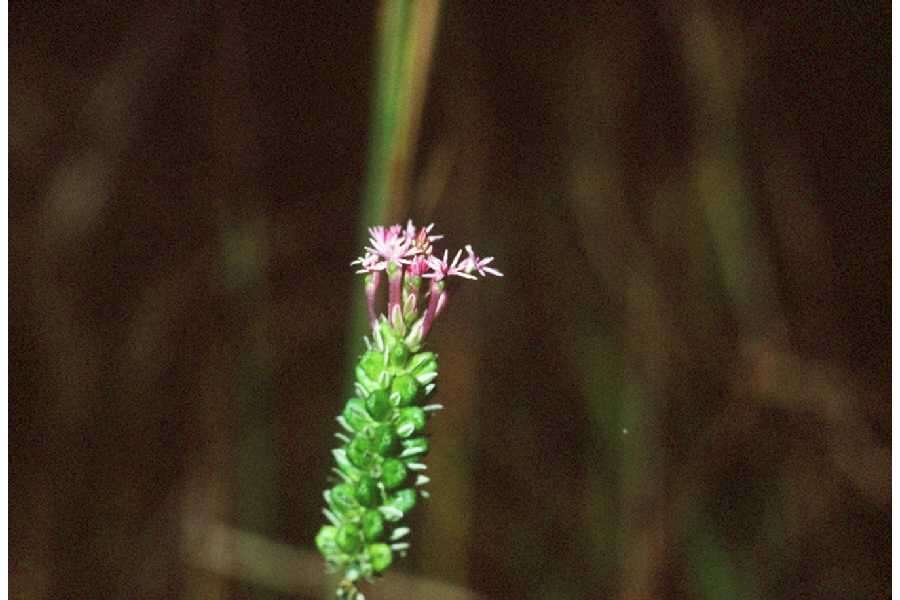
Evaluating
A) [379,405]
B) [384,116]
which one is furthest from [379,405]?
[384,116]

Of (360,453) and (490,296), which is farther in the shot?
(490,296)

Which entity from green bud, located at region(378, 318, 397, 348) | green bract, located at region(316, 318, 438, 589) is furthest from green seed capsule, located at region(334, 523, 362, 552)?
green bud, located at region(378, 318, 397, 348)

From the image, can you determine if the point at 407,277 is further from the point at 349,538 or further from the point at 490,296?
the point at 490,296

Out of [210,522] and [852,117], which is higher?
[852,117]

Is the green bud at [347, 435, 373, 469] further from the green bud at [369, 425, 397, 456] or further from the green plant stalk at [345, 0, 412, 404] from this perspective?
the green plant stalk at [345, 0, 412, 404]

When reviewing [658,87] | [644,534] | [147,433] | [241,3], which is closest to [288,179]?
[241,3]

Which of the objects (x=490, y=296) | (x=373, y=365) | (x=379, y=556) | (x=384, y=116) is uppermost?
(x=384, y=116)

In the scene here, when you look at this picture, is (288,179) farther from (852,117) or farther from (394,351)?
(852,117)

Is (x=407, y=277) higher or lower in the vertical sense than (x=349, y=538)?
higher
